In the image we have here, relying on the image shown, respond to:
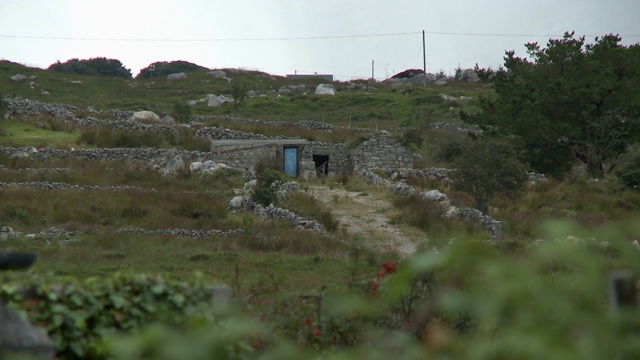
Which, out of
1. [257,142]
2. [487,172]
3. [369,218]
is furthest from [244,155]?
[487,172]

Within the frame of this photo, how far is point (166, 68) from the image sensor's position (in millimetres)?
95438

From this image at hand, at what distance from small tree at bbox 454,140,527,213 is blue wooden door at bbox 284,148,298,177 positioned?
1354 cm

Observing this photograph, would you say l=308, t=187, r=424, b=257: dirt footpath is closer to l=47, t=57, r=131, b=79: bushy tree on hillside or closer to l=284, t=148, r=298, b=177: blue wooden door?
l=284, t=148, r=298, b=177: blue wooden door

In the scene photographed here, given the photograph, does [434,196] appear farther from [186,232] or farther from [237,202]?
[186,232]

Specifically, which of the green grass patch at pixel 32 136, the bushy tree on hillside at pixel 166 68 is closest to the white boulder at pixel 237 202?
the green grass patch at pixel 32 136

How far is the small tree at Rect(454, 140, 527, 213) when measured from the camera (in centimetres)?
2333

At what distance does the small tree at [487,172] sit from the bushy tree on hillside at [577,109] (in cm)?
976

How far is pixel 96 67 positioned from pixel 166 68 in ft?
27.9

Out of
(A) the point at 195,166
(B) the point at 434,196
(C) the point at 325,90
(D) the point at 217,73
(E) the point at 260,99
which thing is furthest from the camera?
(D) the point at 217,73

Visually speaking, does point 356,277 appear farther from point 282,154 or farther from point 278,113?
point 278,113

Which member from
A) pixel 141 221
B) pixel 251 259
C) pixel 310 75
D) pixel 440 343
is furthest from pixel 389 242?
pixel 310 75


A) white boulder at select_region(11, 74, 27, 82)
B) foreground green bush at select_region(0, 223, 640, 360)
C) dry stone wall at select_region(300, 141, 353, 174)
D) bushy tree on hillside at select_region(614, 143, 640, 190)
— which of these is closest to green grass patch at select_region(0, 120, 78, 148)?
dry stone wall at select_region(300, 141, 353, 174)

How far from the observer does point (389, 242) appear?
19250 millimetres

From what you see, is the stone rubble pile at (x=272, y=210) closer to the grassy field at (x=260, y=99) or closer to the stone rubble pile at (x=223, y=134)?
the stone rubble pile at (x=223, y=134)
